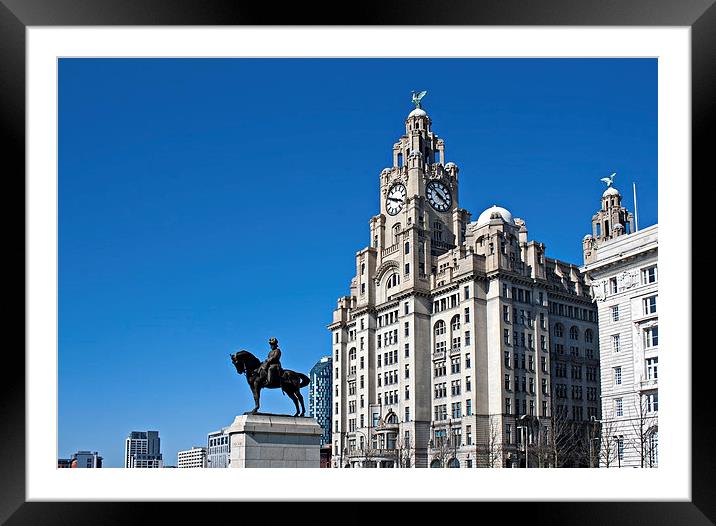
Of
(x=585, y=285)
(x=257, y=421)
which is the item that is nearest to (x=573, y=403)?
(x=585, y=285)

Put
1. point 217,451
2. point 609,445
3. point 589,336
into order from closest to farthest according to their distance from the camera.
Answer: point 609,445 < point 589,336 < point 217,451

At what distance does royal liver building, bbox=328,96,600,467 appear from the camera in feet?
176

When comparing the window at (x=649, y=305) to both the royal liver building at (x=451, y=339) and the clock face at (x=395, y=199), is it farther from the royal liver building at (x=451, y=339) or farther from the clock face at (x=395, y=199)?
the clock face at (x=395, y=199)

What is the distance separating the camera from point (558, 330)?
5822 cm

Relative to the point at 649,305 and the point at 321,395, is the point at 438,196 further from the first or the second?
the point at 321,395

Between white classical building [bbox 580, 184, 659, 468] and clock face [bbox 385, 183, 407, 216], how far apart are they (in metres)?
25.7

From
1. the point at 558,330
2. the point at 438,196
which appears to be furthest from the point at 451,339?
the point at 438,196

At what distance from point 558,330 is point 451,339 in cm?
764

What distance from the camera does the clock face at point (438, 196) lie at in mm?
62906
